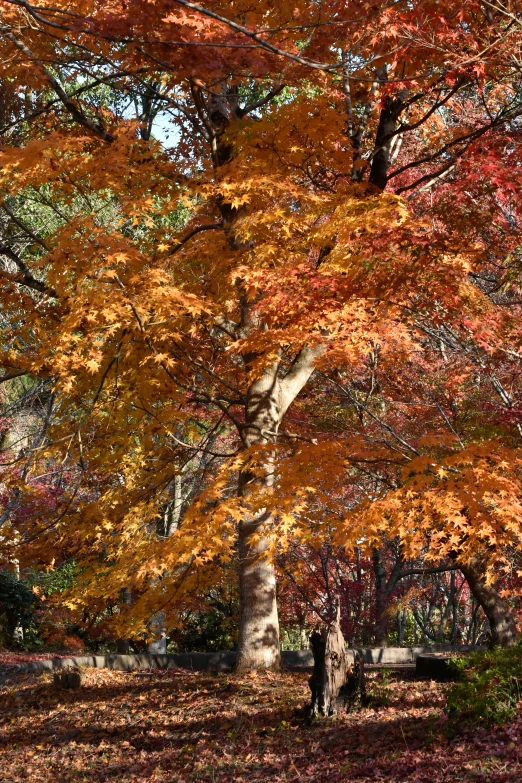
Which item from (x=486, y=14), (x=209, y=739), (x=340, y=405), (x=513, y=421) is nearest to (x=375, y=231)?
(x=486, y=14)

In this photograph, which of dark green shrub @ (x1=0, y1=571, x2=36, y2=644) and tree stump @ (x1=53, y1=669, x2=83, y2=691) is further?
dark green shrub @ (x1=0, y1=571, x2=36, y2=644)

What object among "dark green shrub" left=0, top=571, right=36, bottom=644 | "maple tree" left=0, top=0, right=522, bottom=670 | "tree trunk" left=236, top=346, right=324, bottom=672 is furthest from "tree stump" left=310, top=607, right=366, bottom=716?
"dark green shrub" left=0, top=571, right=36, bottom=644

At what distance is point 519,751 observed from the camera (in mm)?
4965

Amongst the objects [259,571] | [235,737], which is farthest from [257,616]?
[235,737]

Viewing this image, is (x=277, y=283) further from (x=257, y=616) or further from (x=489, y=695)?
(x=257, y=616)

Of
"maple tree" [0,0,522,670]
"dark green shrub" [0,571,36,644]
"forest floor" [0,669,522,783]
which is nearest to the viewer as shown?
"forest floor" [0,669,522,783]

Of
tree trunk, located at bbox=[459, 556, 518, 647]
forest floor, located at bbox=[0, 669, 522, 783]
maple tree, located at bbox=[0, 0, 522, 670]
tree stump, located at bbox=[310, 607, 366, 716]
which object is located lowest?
forest floor, located at bbox=[0, 669, 522, 783]

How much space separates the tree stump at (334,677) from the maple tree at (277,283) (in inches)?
44.6

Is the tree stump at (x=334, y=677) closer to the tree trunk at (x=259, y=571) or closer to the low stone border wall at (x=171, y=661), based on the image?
the tree trunk at (x=259, y=571)

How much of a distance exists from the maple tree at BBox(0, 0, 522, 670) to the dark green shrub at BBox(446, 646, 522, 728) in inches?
41.5

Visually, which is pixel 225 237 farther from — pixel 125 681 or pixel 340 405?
pixel 125 681

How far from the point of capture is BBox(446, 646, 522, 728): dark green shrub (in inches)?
221

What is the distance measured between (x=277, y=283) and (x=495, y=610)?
603 cm

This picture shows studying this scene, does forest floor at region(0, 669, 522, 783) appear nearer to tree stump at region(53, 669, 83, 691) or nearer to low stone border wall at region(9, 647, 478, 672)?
tree stump at region(53, 669, 83, 691)
